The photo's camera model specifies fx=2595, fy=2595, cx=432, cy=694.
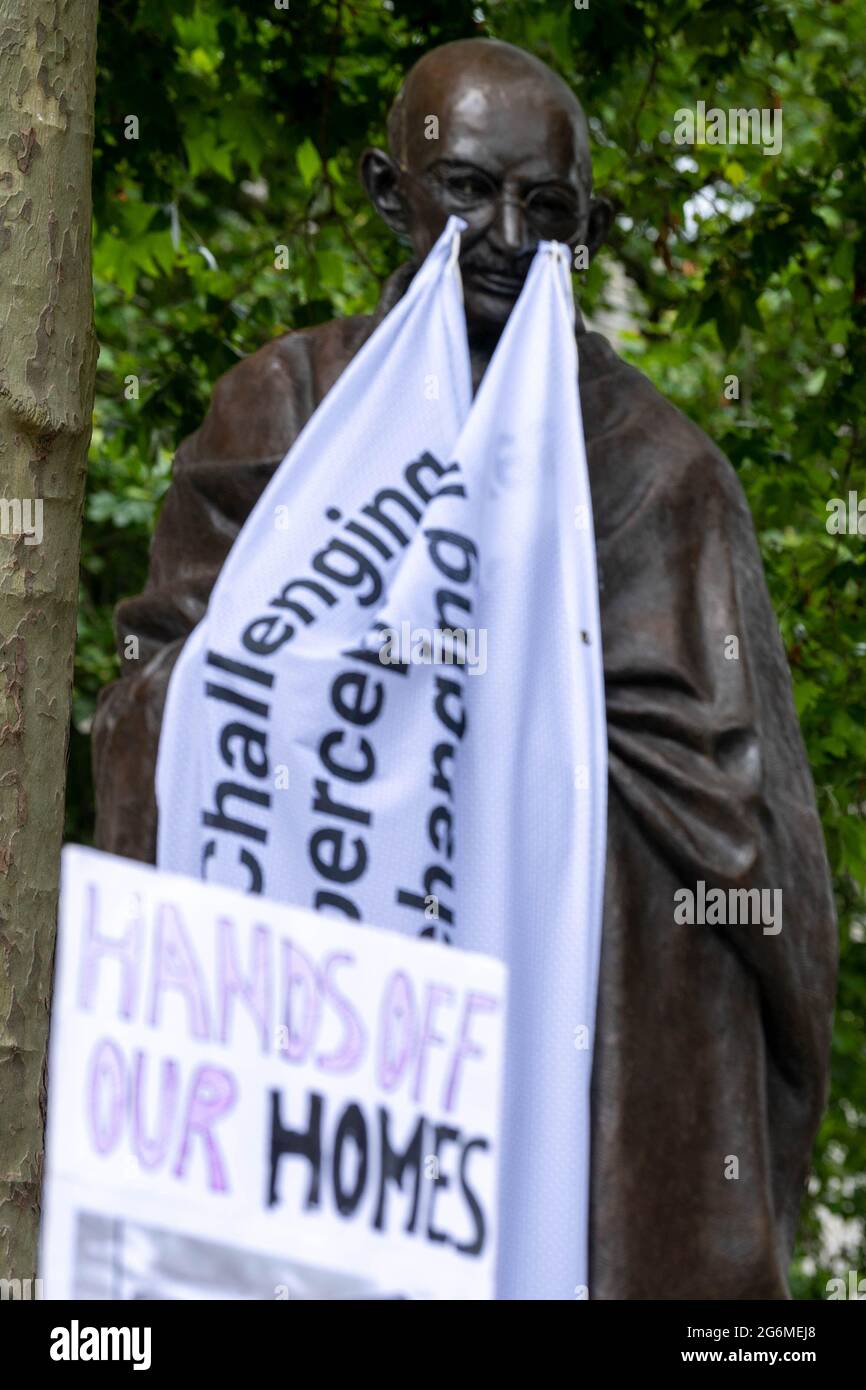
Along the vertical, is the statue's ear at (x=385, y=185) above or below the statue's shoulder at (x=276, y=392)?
above

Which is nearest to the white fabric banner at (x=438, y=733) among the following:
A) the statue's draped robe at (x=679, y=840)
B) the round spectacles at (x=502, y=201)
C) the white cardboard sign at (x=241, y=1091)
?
the statue's draped robe at (x=679, y=840)

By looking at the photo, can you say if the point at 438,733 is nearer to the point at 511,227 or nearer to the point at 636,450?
the point at 636,450

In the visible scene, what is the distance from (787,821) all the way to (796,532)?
5.66 m

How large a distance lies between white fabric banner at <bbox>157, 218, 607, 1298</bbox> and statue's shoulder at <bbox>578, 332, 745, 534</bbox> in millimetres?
180

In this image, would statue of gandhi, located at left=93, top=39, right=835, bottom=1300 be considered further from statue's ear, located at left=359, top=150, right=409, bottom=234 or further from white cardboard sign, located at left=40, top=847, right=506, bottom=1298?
white cardboard sign, located at left=40, top=847, right=506, bottom=1298

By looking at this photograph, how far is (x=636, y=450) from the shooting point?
161 inches

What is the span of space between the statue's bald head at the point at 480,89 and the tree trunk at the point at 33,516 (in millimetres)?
646

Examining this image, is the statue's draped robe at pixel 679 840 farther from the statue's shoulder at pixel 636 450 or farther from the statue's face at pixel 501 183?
the statue's face at pixel 501 183

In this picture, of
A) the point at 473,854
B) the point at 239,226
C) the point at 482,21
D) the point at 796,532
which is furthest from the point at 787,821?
the point at 239,226

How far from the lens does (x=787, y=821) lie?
3871 mm

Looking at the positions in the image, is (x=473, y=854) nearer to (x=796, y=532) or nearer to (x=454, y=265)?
(x=454, y=265)

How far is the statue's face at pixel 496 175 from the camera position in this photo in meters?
4.04

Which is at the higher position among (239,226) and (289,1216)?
(239,226)

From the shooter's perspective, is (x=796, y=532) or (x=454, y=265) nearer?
(x=454, y=265)
